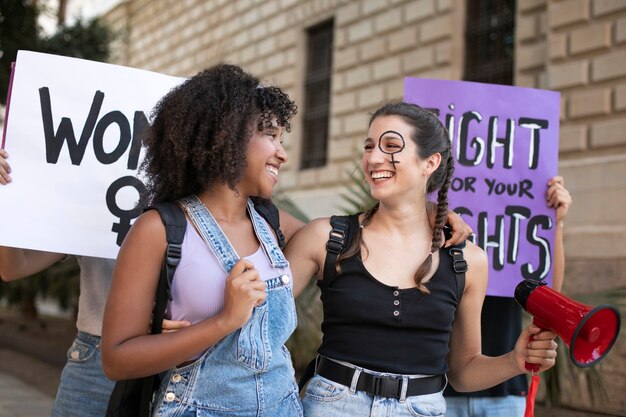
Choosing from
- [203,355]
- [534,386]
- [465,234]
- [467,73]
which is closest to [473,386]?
[534,386]

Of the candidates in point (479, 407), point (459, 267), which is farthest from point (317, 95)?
point (459, 267)

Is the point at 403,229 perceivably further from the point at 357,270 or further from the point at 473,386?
the point at 473,386

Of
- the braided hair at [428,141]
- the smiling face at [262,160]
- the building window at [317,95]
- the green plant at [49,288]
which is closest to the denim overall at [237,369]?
the smiling face at [262,160]

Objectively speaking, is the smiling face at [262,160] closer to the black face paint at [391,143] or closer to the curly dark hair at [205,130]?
the curly dark hair at [205,130]

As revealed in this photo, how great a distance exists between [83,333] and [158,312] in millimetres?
933

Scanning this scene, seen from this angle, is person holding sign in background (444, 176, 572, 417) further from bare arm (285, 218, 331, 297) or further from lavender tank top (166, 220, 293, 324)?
lavender tank top (166, 220, 293, 324)

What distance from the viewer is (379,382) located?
2182 millimetres

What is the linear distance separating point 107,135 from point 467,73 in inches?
325

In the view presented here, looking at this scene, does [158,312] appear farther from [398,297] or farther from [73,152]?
[73,152]

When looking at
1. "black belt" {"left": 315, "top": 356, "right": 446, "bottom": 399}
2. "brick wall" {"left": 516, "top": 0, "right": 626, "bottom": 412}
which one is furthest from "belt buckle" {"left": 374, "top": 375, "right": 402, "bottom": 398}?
"brick wall" {"left": 516, "top": 0, "right": 626, "bottom": 412}

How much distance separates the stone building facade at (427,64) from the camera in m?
7.55

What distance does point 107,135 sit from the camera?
2.82m

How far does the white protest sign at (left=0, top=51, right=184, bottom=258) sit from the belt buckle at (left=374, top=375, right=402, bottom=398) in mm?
1054

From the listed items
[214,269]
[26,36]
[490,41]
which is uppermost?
[490,41]
